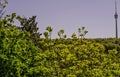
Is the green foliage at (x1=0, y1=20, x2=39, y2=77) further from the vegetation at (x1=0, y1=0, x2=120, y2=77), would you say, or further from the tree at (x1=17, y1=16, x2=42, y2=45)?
the tree at (x1=17, y1=16, x2=42, y2=45)

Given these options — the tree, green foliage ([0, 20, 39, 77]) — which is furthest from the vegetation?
the tree

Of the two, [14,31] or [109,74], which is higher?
[14,31]

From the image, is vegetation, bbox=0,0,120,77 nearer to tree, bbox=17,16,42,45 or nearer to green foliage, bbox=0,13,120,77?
green foliage, bbox=0,13,120,77

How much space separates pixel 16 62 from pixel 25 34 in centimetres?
240

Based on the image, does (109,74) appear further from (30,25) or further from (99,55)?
(30,25)

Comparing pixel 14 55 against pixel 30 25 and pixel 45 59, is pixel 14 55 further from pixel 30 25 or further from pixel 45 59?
pixel 30 25

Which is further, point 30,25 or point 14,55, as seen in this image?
point 30,25

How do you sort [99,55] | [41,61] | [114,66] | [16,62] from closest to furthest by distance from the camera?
[16,62]
[41,61]
[114,66]
[99,55]

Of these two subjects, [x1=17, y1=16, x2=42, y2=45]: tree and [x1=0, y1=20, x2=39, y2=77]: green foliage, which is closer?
[x1=0, y1=20, x2=39, y2=77]: green foliage

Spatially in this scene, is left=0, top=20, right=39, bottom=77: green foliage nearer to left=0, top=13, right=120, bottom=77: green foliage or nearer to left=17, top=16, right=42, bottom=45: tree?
left=0, top=13, right=120, bottom=77: green foliage

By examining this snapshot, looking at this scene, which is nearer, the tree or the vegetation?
the vegetation

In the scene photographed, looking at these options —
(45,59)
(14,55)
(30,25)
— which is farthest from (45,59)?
(30,25)

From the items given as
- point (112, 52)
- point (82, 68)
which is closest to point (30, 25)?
point (112, 52)

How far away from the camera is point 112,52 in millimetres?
21125
